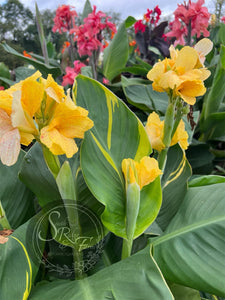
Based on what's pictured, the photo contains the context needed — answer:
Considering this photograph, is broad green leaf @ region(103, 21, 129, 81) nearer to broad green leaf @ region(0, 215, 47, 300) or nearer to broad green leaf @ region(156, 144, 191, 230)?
broad green leaf @ region(156, 144, 191, 230)

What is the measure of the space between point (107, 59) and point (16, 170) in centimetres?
103

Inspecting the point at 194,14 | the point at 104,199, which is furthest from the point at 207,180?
the point at 194,14

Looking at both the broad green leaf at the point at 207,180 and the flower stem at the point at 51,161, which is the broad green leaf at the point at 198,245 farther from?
the flower stem at the point at 51,161

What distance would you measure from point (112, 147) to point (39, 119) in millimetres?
197

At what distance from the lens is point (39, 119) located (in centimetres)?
44

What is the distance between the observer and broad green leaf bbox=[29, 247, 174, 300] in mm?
445

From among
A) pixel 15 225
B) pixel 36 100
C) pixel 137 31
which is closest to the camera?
pixel 36 100

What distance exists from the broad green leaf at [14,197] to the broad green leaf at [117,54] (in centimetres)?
95

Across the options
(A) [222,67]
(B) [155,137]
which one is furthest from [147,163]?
(A) [222,67]

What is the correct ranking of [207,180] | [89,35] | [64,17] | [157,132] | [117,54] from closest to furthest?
[157,132] → [207,180] → [89,35] → [117,54] → [64,17]

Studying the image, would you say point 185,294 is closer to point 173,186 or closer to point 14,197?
point 173,186

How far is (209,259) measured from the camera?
0.53 meters

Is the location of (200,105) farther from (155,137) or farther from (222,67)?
(155,137)

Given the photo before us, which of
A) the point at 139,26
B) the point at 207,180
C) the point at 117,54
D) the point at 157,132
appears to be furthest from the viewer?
the point at 139,26
